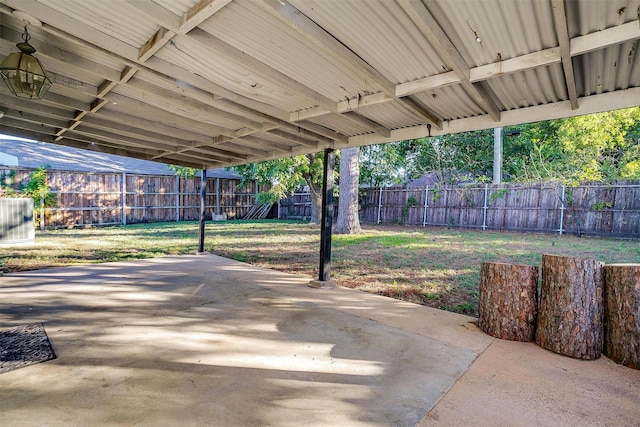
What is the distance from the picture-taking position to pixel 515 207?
1178 centimetres

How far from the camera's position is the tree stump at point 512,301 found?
2.99m

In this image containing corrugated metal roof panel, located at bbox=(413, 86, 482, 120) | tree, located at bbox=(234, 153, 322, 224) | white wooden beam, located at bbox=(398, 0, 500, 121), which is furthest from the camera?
tree, located at bbox=(234, 153, 322, 224)

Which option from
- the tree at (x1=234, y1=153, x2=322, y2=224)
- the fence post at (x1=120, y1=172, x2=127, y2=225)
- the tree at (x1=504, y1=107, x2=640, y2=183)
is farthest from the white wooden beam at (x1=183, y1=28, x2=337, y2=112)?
the fence post at (x1=120, y1=172, x2=127, y2=225)

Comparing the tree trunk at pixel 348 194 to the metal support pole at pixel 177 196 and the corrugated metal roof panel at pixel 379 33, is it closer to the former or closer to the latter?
the corrugated metal roof panel at pixel 379 33

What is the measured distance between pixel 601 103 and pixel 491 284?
1.75m

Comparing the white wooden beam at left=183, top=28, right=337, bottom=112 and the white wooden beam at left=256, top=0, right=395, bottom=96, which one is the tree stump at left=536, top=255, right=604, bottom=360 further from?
the white wooden beam at left=183, top=28, right=337, bottom=112

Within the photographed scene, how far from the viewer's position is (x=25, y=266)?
5695mm

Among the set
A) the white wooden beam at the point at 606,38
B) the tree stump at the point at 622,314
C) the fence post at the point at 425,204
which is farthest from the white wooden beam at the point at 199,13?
the fence post at the point at 425,204

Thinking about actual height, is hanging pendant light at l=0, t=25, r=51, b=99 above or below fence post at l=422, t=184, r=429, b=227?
above

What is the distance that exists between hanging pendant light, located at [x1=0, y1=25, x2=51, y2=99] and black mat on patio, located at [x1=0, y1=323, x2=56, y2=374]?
2020 millimetres

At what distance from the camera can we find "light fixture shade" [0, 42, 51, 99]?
2420mm

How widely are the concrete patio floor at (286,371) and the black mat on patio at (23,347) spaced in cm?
A: 9

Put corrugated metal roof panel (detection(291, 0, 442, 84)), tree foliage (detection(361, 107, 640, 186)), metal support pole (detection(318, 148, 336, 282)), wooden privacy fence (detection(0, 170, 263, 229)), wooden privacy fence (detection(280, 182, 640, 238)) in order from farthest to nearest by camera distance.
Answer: wooden privacy fence (detection(0, 170, 263, 229)) < wooden privacy fence (detection(280, 182, 640, 238)) < tree foliage (detection(361, 107, 640, 186)) < metal support pole (detection(318, 148, 336, 282)) < corrugated metal roof panel (detection(291, 0, 442, 84))

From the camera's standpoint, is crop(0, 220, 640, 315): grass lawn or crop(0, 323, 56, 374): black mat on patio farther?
crop(0, 220, 640, 315): grass lawn
